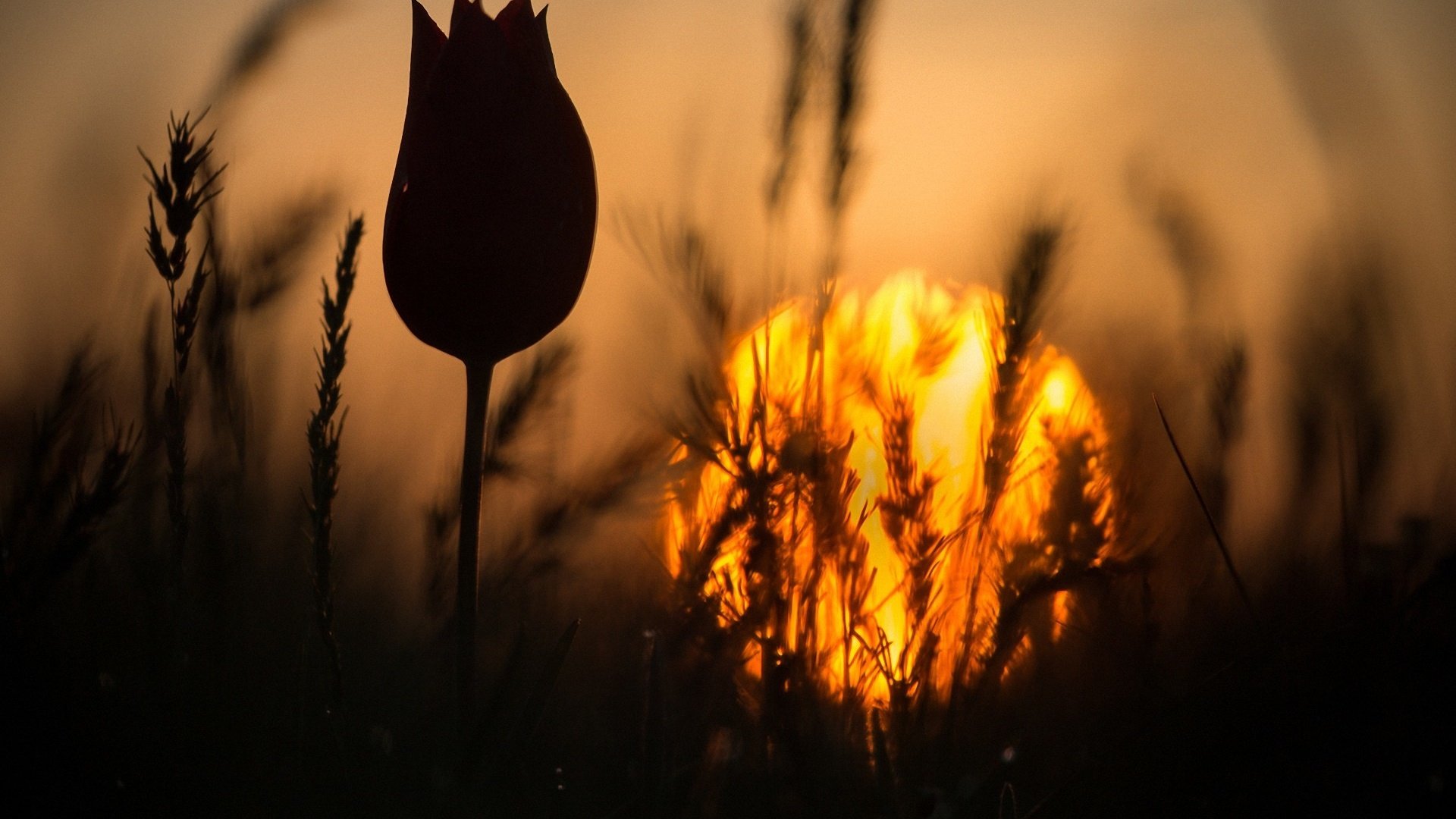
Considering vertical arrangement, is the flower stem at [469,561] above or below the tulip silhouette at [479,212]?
below

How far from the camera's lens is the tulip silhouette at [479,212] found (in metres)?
0.46

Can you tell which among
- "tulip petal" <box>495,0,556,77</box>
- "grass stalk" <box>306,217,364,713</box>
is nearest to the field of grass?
"grass stalk" <box>306,217,364,713</box>

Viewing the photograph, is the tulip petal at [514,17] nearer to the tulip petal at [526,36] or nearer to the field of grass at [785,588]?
the tulip petal at [526,36]

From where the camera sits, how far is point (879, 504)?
585 mm

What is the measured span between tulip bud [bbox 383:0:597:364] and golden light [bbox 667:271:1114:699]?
0.49 ft

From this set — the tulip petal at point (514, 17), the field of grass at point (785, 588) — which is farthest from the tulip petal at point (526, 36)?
the field of grass at point (785, 588)

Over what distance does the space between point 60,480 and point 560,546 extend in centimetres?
26

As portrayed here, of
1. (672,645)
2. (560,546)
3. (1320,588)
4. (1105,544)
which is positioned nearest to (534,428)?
(560,546)

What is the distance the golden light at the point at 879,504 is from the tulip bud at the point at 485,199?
15 centimetres

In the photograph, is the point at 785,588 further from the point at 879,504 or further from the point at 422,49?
the point at 422,49

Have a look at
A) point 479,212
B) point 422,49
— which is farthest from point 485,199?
point 422,49

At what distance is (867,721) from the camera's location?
22.6 inches

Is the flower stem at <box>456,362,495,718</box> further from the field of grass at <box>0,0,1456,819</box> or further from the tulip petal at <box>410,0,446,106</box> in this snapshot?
the tulip petal at <box>410,0,446,106</box>

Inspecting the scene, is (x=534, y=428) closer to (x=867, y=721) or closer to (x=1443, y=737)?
(x=867, y=721)
